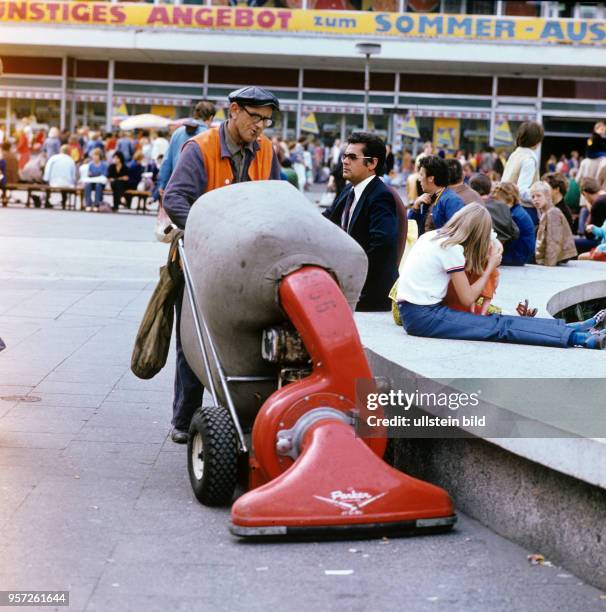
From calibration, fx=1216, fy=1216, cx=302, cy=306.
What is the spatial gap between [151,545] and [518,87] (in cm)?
3613

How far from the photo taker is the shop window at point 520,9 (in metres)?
38.7

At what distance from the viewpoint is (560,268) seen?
11562 mm

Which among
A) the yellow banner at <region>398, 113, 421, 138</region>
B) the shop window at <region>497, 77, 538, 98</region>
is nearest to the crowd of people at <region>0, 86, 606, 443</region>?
the yellow banner at <region>398, 113, 421, 138</region>

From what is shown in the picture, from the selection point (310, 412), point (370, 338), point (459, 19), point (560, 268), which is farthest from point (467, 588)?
point (459, 19)

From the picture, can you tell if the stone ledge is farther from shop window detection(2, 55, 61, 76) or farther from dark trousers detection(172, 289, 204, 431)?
shop window detection(2, 55, 61, 76)

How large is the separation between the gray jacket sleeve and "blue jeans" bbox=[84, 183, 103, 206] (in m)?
19.9

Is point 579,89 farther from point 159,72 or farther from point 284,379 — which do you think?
point 284,379

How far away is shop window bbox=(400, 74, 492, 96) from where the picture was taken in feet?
127

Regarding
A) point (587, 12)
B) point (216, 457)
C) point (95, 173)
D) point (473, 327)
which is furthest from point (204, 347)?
point (587, 12)

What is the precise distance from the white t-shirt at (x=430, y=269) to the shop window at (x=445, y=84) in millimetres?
33311

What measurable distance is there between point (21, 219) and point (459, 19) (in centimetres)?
1998

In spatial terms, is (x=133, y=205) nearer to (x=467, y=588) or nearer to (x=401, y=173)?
(x=401, y=173)

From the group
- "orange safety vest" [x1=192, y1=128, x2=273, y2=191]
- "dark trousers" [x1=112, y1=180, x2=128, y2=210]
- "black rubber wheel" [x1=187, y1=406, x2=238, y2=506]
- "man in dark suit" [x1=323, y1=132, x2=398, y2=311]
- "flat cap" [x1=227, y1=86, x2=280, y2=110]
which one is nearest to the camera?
"black rubber wheel" [x1=187, y1=406, x2=238, y2=506]

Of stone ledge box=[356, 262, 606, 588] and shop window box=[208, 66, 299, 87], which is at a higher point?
shop window box=[208, 66, 299, 87]
